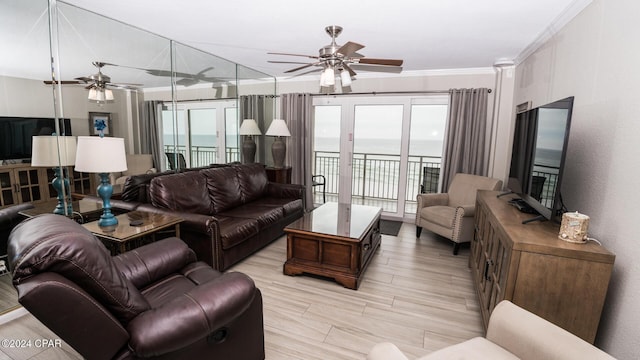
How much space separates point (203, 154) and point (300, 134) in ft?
5.45

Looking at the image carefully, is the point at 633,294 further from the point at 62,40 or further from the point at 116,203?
the point at 62,40

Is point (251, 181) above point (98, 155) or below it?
below

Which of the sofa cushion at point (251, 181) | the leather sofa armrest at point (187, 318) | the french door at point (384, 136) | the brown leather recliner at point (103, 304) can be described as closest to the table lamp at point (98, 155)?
the brown leather recliner at point (103, 304)

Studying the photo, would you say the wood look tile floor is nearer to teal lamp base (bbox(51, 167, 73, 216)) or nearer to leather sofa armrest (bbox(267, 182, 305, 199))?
teal lamp base (bbox(51, 167, 73, 216))

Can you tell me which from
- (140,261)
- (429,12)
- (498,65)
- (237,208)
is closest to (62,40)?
(140,261)

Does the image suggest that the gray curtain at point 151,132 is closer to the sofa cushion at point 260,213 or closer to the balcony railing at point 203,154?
the balcony railing at point 203,154

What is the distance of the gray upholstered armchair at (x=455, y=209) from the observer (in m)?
3.61

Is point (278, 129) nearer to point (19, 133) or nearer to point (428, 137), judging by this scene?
point (428, 137)

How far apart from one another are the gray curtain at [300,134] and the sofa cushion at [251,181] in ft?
3.05

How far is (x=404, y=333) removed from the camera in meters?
2.24

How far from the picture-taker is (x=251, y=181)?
439cm

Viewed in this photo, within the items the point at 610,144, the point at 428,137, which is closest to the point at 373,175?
the point at 428,137

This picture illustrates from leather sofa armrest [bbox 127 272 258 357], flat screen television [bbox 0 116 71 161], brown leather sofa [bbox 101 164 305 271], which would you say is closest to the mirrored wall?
flat screen television [bbox 0 116 71 161]

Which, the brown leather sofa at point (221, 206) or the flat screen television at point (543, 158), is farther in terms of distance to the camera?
the brown leather sofa at point (221, 206)
